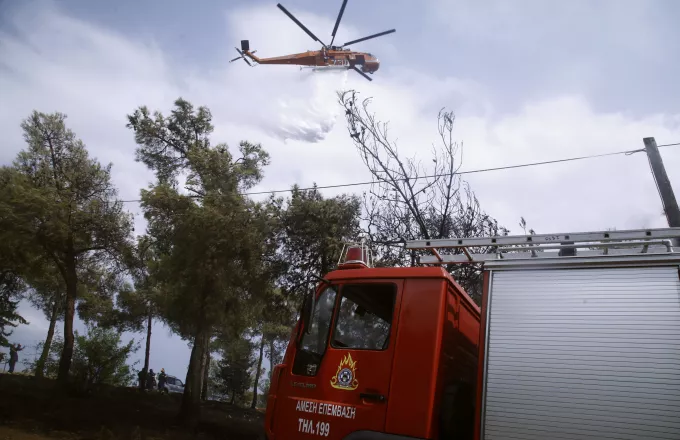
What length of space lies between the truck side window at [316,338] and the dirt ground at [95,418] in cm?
985

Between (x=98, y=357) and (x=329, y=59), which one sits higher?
(x=329, y=59)

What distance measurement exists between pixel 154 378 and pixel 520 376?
29.5m

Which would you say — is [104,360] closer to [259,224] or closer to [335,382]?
[259,224]

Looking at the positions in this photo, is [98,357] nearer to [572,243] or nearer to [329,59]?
[329,59]

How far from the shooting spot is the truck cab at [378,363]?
164 inches

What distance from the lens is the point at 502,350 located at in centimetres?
399

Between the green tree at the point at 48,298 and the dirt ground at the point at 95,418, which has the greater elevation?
the green tree at the point at 48,298

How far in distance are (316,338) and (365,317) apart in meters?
0.57

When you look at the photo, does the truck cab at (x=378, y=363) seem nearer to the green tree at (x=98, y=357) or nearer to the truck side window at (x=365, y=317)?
the truck side window at (x=365, y=317)

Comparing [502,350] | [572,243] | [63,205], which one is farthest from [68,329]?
[572,243]

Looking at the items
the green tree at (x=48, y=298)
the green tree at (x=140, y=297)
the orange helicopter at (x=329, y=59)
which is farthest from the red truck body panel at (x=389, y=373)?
the green tree at (x=48, y=298)

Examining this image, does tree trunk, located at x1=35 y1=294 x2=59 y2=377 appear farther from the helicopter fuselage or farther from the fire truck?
the fire truck

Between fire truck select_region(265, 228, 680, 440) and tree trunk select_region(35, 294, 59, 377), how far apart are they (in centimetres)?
1857

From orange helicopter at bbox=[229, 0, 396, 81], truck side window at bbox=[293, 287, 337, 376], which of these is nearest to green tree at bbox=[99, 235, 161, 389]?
orange helicopter at bbox=[229, 0, 396, 81]
